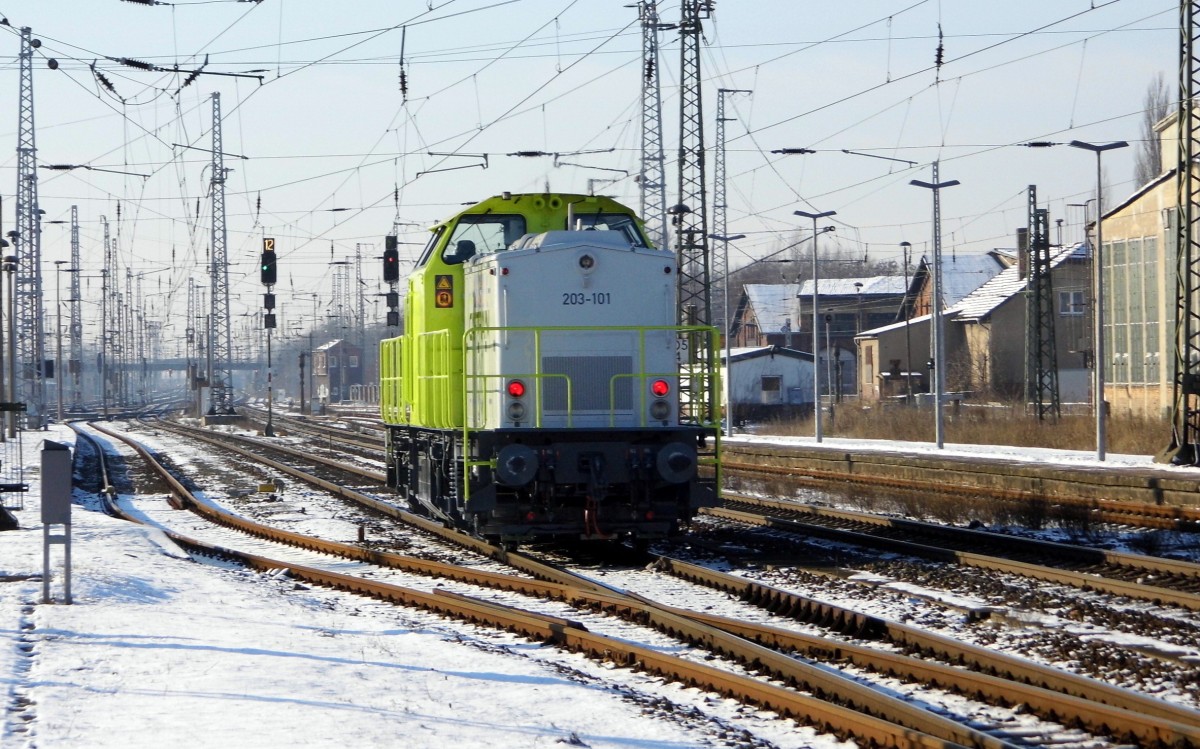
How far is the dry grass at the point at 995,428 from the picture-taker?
29922mm

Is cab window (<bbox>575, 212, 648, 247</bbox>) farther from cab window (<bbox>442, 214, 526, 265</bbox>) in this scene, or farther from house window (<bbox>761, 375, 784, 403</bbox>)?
house window (<bbox>761, 375, 784, 403</bbox>)

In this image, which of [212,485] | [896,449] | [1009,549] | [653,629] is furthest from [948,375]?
[653,629]

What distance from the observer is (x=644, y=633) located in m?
9.71

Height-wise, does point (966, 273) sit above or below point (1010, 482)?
above

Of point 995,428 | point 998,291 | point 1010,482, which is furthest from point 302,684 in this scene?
point 998,291

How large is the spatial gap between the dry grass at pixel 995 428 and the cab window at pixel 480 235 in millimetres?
16676

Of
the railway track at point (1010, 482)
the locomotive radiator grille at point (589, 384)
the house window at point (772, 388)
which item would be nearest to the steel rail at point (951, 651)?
the locomotive radiator grille at point (589, 384)

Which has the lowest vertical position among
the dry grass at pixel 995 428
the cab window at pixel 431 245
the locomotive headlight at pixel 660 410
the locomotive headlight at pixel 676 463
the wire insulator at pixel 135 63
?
the dry grass at pixel 995 428

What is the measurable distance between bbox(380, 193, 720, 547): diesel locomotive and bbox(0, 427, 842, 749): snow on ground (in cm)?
252

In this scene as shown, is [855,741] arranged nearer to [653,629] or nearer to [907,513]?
[653,629]

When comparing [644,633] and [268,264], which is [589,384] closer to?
[644,633]

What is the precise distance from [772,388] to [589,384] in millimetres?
53510

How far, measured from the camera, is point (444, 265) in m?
15.4

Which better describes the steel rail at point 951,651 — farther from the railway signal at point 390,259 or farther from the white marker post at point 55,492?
the railway signal at point 390,259
